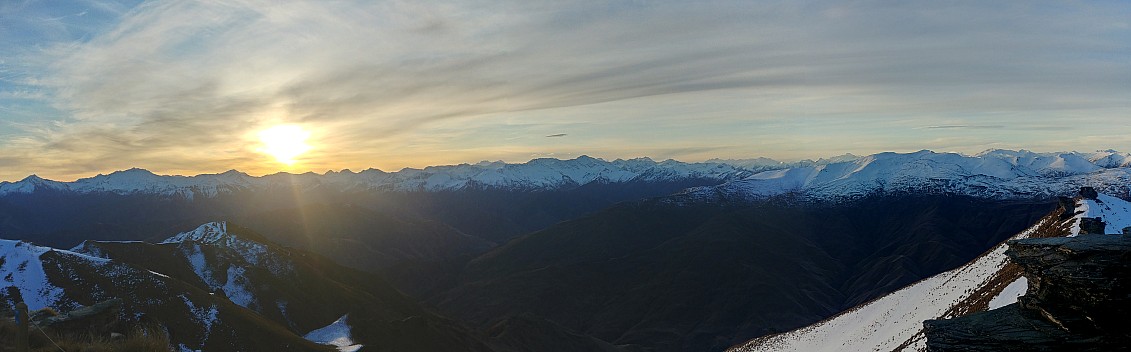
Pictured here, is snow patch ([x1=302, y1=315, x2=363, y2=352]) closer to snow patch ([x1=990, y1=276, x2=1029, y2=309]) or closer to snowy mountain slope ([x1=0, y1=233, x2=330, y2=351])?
snowy mountain slope ([x1=0, y1=233, x2=330, y2=351])

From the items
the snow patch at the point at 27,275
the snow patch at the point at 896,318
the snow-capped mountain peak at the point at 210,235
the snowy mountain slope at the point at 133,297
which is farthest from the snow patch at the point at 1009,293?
the snow-capped mountain peak at the point at 210,235

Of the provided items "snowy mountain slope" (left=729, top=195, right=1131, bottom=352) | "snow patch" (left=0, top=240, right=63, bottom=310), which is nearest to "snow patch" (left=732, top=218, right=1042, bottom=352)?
"snowy mountain slope" (left=729, top=195, right=1131, bottom=352)

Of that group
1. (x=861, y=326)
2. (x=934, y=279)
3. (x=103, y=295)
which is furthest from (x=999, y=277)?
(x=103, y=295)

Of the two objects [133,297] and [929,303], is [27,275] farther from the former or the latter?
[929,303]

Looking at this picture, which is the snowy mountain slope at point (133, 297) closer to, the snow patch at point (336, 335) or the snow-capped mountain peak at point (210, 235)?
the snow patch at point (336, 335)

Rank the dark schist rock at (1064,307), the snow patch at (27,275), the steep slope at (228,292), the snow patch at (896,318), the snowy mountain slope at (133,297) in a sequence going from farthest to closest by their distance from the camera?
the snow patch at (27,275), the steep slope at (228,292), the snowy mountain slope at (133,297), the snow patch at (896,318), the dark schist rock at (1064,307)

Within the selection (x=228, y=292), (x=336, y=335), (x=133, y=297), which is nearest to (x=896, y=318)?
(x=336, y=335)
